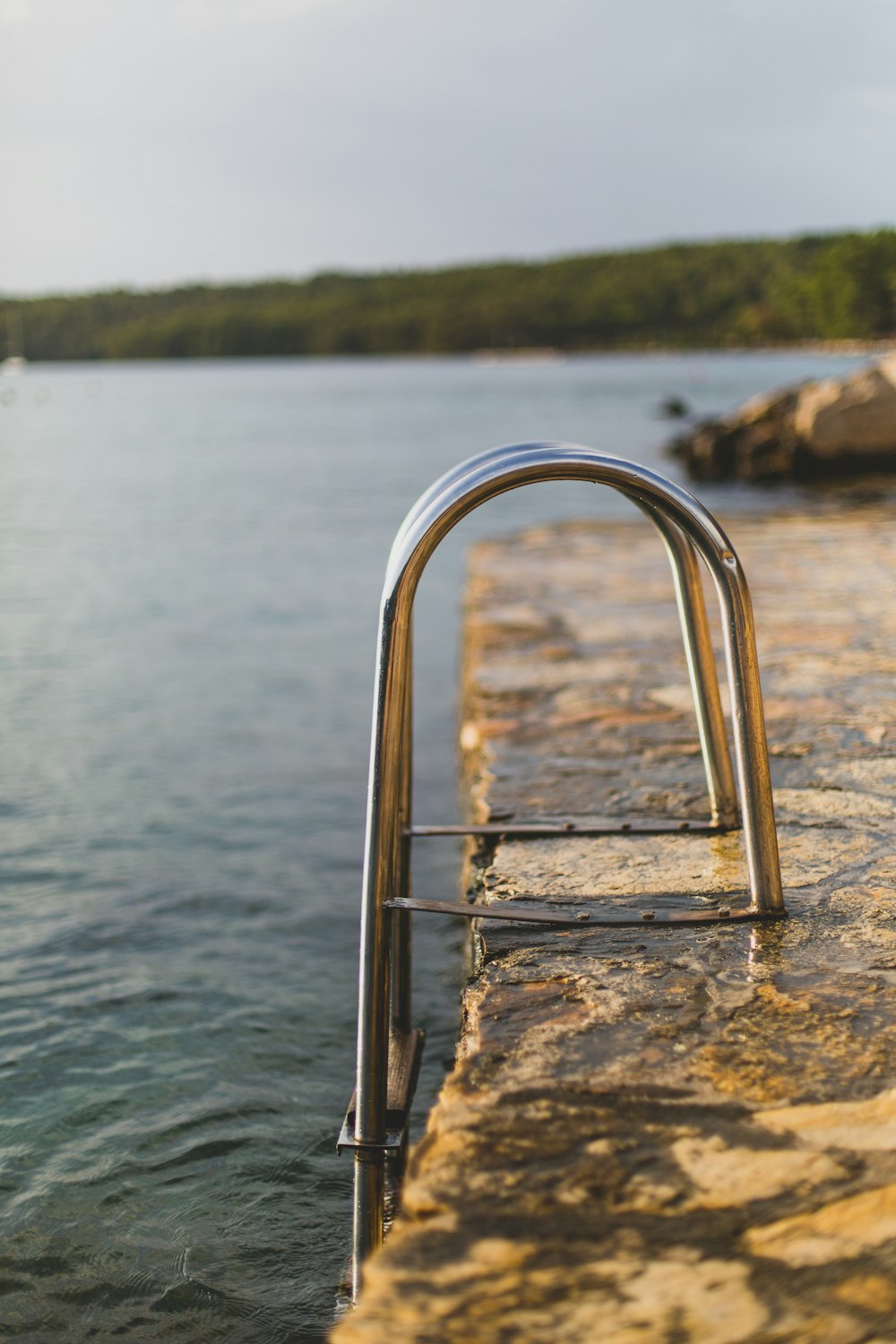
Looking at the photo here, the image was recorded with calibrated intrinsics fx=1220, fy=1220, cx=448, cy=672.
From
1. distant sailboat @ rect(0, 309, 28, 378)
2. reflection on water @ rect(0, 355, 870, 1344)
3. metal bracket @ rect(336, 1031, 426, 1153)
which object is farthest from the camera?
distant sailboat @ rect(0, 309, 28, 378)

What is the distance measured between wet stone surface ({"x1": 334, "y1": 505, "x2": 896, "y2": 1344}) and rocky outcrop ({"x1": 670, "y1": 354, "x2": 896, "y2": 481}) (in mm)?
12825

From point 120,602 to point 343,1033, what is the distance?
8.23 metres

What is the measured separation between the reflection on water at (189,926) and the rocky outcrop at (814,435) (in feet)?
20.4

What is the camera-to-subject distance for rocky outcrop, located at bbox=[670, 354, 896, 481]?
598 inches

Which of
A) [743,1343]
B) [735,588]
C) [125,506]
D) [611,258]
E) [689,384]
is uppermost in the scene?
[611,258]

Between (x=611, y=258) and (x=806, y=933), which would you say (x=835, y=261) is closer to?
(x=806, y=933)

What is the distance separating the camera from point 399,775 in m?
2.02

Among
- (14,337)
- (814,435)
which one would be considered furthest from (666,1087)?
(14,337)

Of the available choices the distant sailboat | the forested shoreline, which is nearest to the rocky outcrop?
the forested shoreline

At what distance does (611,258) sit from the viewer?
3548 inches

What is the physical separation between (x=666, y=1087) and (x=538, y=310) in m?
124

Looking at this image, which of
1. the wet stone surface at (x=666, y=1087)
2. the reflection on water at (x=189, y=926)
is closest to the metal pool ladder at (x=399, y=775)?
the wet stone surface at (x=666, y=1087)

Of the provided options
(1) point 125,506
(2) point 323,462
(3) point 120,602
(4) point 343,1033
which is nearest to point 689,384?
(2) point 323,462

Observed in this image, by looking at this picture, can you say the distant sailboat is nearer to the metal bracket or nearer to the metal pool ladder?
the metal bracket
